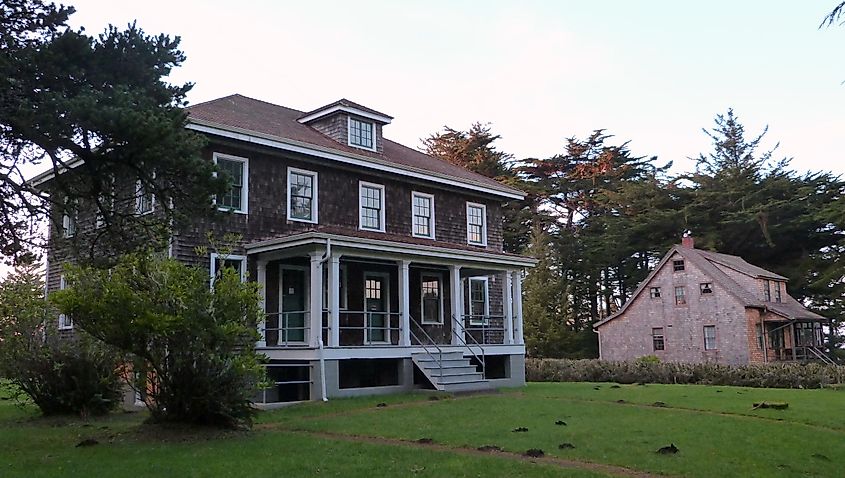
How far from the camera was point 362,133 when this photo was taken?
23906 mm

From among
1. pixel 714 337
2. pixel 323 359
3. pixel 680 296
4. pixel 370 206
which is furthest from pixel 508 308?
pixel 680 296

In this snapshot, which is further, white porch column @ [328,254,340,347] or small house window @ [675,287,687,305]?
small house window @ [675,287,687,305]

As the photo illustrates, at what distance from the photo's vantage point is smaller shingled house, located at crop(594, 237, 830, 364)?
3628 cm

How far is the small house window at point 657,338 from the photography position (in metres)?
39.9

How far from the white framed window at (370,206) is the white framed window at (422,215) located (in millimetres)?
1328

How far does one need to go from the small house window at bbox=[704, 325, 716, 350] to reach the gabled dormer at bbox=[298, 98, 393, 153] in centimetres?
2174

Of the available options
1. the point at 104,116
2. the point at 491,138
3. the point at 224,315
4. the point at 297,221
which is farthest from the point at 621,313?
the point at 104,116

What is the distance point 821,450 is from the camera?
10.5 metres

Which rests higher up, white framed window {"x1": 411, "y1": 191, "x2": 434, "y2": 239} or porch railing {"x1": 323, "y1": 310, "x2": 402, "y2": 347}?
white framed window {"x1": 411, "y1": 191, "x2": 434, "y2": 239}

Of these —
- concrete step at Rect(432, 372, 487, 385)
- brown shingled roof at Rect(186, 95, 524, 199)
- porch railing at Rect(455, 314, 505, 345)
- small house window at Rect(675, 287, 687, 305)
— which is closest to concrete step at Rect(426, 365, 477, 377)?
concrete step at Rect(432, 372, 487, 385)

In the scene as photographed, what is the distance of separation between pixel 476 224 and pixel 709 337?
17691 mm

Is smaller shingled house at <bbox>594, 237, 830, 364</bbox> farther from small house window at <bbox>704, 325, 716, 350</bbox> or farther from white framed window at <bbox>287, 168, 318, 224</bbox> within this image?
white framed window at <bbox>287, 168, 318, 224</bbox>

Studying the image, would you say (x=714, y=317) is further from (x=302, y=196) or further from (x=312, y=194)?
(x=302, y=196)

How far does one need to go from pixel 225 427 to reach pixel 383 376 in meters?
9.77
